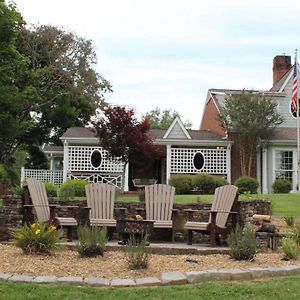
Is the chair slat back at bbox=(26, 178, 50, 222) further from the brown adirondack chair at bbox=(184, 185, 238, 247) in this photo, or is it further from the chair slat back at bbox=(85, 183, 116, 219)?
the brown adirondack chair at bbox=(184, 185, 238, 247)

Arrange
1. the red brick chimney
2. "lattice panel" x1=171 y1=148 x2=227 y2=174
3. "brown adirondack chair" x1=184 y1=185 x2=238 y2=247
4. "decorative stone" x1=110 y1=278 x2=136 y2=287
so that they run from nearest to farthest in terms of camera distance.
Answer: "decorative stone" x1=110 y1=278 x2=136 y2=287 < "brown adirondack chair" x1=184 y1=185 x2=238 y2=247 < "lattice panel" x1=171 y1=148 x2=227 y2=174 < the red brick chimney

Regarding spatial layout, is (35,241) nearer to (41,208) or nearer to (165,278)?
(165,278)

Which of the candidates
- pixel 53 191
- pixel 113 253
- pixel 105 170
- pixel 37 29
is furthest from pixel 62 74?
pixel 113 253

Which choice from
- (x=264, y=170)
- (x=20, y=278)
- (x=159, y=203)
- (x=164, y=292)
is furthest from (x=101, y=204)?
(x=264, y=170)

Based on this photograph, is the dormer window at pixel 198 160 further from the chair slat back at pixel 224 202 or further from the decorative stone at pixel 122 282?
the decorative stone at pixel 122 282

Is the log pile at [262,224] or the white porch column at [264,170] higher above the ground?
the white porch column at [264,170]

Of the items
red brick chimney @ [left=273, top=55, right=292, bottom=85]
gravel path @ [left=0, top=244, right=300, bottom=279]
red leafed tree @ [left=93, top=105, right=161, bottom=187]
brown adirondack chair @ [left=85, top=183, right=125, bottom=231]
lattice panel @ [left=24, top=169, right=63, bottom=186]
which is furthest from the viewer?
red brick chimney @ [left=273, top=55, right=292, bottom=85]

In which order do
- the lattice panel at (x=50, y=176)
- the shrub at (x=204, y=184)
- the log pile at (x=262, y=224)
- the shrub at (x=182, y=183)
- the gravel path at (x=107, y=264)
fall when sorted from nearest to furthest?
the gravel path at (x=107, y=264), the log pile at (x=262, y=224), the shrub at (x=204, y=184), the shrub at (x=182, y=183), the lattice panel at (x=50, y=176)

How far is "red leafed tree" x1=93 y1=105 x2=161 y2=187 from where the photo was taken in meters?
22.1

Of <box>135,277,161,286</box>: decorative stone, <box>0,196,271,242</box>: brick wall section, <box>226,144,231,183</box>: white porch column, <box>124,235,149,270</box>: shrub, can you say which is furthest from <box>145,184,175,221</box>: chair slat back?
<box>226,144,231,183</box>: white porch column

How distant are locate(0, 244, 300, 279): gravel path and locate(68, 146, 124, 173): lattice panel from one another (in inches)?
713

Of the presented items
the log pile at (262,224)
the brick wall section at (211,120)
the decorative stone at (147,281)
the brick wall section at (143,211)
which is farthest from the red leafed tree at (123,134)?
the decorative stone at (147,281)

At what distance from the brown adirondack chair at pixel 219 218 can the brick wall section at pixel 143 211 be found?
25.6 inches

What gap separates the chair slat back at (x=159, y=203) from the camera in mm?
11023
